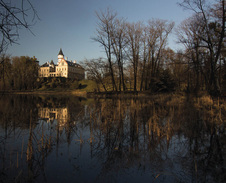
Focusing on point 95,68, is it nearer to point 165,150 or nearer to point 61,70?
point 165,150

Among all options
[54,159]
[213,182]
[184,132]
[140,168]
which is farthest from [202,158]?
[54,159]

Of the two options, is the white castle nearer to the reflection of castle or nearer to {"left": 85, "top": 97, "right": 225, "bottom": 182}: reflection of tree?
the reflection of castle

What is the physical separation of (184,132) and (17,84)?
172ft

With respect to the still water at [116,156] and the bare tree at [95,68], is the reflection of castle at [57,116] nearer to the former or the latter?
the still water at [116,156]

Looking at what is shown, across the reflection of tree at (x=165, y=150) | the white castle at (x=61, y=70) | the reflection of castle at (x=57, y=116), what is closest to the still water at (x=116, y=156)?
the reflection of tree at (x=165, y=150)

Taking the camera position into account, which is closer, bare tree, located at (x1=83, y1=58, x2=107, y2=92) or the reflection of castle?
the reflection of castle

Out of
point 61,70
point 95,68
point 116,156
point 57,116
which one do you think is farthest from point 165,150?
point 61,70

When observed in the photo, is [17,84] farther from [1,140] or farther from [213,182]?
[213,182]

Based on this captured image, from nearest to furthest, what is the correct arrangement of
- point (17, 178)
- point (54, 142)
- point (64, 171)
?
point (17, 178), point (64, 171), point (54, 142)

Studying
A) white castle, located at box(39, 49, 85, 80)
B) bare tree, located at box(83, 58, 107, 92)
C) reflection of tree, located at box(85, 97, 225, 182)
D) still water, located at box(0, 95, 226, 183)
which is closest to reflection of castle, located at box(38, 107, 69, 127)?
still water, located at box(0, 95, 226, 183)

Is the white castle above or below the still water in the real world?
above

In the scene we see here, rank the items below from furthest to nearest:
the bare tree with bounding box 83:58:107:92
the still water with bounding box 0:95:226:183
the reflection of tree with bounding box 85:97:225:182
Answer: the bare tree with bounding box 83:58:107:92 → the reflection of tree with bounding box 85:97:225:182 → the still water with bounding box 0:95:226:183

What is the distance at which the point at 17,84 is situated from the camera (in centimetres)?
4841

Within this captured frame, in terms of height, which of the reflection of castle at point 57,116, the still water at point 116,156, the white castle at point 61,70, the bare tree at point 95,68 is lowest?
the still water at point 116,156
